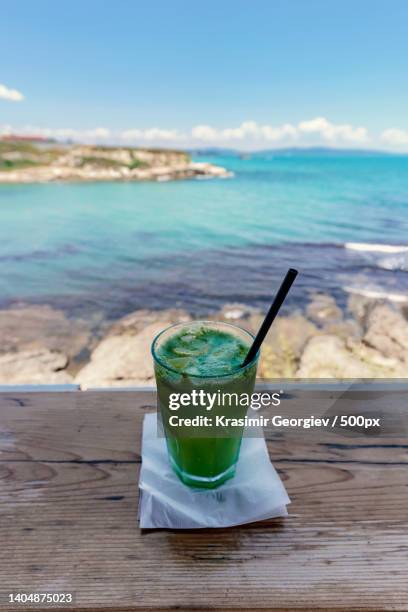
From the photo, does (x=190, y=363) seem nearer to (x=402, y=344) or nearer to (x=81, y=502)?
(x=81, y=502)

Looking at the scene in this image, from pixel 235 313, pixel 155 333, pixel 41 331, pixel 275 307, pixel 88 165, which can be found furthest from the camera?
pixel 88 165

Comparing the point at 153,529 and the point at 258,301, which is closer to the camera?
the point at 153,529

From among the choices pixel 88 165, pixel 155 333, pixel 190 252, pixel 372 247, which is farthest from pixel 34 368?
pixel 88 165

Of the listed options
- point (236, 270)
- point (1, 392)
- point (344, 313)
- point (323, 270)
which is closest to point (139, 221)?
point (236, 270)

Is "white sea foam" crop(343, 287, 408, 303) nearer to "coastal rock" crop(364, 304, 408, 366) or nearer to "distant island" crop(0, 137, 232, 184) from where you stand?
"coastal rock" crop(364, 304, 408, 366)

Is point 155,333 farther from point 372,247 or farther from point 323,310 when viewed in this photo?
point 372,247

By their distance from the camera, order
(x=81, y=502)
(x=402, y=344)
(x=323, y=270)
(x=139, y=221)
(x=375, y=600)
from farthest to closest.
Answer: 1. (x=139, y=221)
2. (x=323, y=270)
3. (x=402, y=344)
4. (x=81, y=502)
5. (x=375, y=600)
